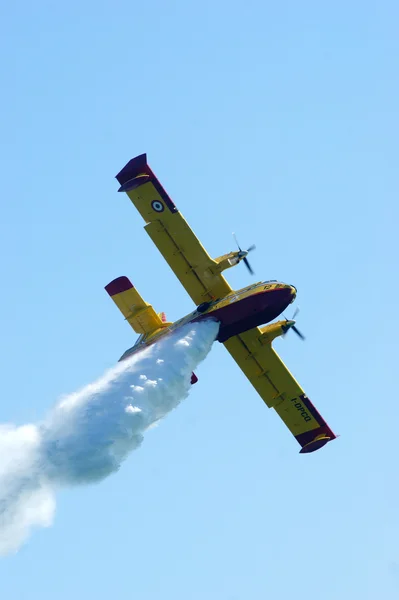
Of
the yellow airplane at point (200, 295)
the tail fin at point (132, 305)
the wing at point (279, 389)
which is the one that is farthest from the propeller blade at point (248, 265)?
the tail fin at point (132, 305)

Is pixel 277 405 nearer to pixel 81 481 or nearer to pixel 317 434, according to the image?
pixel 317 434

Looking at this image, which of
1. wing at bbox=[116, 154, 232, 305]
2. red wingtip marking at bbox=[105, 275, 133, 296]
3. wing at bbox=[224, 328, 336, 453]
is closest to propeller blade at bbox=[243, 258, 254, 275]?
wing at bbox=[116, 154, 232, 305]

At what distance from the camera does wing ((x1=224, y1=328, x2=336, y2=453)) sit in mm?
42781

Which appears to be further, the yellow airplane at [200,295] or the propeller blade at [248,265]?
the propeller blade at [248,265]

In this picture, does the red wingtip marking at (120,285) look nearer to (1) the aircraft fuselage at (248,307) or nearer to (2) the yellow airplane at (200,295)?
(2) the yellow airplane at (200,295)

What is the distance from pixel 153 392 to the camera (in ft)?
132

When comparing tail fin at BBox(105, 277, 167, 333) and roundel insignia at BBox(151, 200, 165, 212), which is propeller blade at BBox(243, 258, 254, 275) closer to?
roundel insignia at BBox(151, 200, 165, 212)

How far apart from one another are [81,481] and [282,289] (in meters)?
9.91

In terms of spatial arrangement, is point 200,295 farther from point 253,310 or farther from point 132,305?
point 132,305

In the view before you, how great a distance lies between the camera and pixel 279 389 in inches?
1719

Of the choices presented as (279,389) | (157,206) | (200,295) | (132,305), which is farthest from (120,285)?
(279,389)

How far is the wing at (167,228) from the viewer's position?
39.9 metres

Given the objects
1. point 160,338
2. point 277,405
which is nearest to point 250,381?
point 277,405

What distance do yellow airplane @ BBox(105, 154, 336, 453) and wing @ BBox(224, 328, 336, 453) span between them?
4cm
